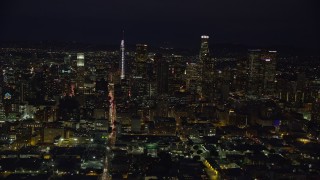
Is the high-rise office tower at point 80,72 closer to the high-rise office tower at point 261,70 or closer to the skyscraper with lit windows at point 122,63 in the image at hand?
the skyscraper with lit windows at point 122,63

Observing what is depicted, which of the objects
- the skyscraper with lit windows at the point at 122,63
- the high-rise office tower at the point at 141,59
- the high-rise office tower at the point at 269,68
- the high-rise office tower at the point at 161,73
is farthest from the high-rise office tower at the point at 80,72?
the high-rise office tower at the point at 269,68

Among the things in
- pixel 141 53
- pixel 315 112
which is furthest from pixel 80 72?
pixel 315 112

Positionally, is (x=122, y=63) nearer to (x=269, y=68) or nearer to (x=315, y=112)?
(x=269, y=68)

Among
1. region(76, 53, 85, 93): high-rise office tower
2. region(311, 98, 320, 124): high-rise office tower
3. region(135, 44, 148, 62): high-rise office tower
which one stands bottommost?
region(311, 98, 320, 124): high-rise office tower

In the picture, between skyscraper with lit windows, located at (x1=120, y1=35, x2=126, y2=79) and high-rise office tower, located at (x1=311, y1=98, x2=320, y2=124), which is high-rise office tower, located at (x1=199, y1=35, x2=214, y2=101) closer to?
skyscraper with lit windows, located at (x1=120, y1=35, x2=126, y2=79)

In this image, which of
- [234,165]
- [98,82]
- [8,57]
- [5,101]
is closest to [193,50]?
[98,82]

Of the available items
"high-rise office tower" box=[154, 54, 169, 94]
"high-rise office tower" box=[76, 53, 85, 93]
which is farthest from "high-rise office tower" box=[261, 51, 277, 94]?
"high-rise office tower" box=[76, 53, 85, 93]

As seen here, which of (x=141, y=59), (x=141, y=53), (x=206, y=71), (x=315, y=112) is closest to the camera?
(x=315, y=112)
